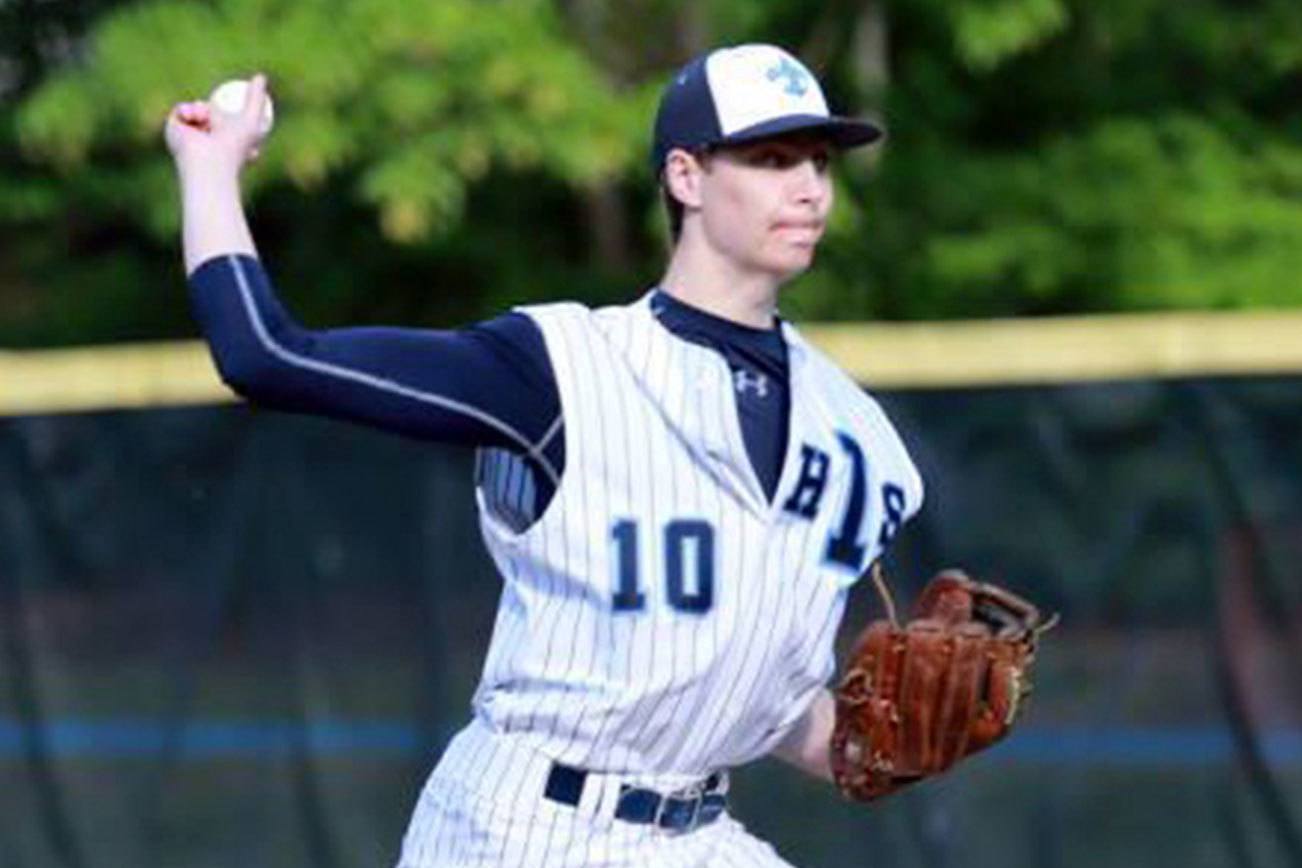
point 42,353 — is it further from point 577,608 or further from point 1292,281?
point 577,608

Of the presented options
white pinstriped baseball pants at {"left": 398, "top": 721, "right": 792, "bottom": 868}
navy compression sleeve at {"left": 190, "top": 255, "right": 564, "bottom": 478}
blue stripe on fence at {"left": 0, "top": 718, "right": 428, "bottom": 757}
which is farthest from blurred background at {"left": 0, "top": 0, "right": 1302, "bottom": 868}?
navy compression sleeve at {"left": 190, "top": 255, "right": 564, "bottom": 478}

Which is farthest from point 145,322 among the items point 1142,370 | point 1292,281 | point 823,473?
point 823,473

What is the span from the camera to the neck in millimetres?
3510

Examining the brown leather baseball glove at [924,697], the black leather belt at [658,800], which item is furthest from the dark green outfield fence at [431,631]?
the black leather belt at [658,800]

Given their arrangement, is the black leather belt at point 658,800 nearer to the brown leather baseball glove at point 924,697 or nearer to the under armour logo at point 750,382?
the brown leather baseball glove at point 924,697

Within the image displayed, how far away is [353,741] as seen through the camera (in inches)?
243

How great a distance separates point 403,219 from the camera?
8.49m

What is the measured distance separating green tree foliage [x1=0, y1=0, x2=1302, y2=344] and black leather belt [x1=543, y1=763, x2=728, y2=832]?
192 inches

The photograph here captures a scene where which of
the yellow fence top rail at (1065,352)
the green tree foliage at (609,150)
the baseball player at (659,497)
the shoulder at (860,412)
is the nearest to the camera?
the baseball player at (659,497)

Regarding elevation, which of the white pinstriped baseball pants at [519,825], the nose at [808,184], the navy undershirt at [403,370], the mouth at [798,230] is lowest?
the white pinstriped baseball pants at [519,825]

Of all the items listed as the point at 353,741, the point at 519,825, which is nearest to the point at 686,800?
the point at 519,825

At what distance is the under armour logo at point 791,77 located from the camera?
3490 mm

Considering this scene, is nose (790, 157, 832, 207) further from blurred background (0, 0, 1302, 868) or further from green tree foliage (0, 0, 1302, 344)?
green tree foliage (0, 0, 1302, 344)

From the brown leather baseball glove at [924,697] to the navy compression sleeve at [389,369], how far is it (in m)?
0.54
